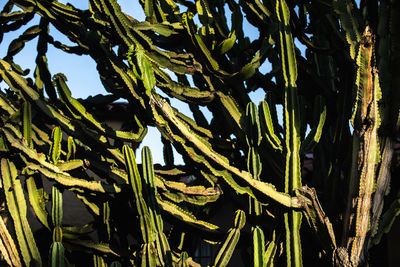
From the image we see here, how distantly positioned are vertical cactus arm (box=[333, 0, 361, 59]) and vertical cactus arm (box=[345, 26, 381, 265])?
18 cm

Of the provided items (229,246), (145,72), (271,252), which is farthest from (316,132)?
(145,72)

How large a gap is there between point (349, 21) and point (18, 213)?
10.4 ft

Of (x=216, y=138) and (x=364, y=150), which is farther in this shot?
(x=216, y=138)

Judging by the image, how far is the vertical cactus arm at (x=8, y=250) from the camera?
3.57 m

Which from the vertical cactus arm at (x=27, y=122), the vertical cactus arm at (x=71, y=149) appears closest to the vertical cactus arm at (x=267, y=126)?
the vertical cactus arm at (x=71, y=149)

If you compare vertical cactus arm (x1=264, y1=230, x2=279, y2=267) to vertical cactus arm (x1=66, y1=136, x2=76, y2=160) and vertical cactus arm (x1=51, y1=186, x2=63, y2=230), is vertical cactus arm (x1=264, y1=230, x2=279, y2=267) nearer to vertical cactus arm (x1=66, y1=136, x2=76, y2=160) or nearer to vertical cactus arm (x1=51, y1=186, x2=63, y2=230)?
vertical cactus arm (x1=51, y1=186, x2=63, y2=230)

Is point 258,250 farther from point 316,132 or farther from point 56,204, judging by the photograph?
point 56,204

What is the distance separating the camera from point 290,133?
11.0 feet

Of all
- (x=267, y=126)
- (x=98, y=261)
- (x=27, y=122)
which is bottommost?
(x=98, y=261)

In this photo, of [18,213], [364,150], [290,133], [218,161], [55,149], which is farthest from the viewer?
[18,213]

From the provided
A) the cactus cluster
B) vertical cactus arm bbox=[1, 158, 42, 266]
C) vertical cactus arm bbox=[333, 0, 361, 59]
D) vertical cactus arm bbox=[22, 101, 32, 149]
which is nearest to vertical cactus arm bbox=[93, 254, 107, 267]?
the cactus cluster

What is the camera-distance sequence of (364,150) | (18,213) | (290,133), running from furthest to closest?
(18,213) → (290,133) → (364,150)

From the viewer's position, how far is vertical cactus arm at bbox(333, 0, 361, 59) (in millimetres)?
3256

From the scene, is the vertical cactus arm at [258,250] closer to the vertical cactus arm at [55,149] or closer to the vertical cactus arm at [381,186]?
the vertical cactus arm at [381,186]
